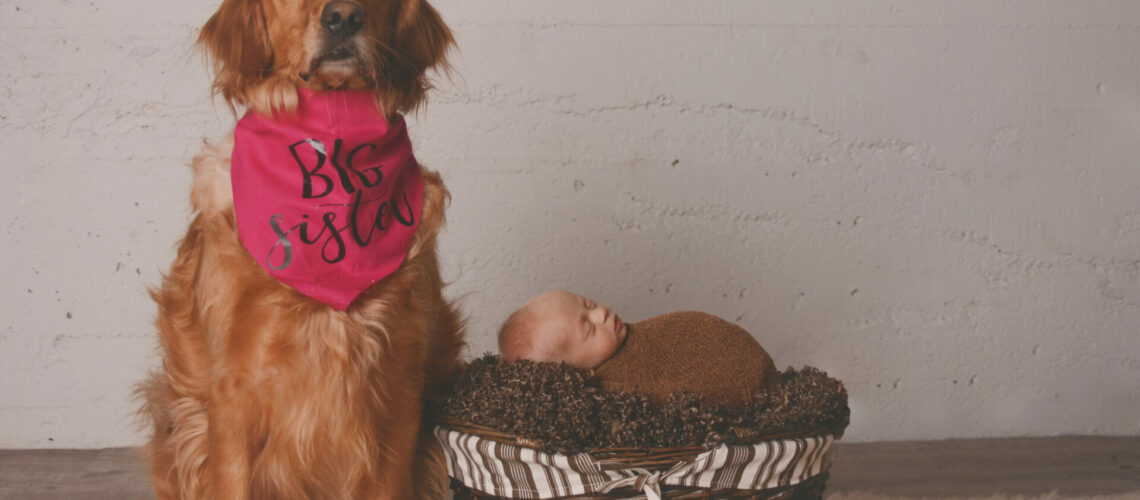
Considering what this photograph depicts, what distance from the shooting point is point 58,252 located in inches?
119

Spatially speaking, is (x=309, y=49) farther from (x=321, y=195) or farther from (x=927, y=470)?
(x=927, y=470)

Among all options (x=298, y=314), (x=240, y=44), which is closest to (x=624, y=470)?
(x=298, y=314)

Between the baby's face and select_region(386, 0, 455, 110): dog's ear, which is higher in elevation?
select_region(386, 0, 455, 110): dog's ear

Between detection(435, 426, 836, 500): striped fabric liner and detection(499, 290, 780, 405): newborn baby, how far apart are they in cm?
22

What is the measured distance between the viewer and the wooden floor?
2.81 m

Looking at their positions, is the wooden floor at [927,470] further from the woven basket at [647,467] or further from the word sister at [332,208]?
the word sister at [332,208]

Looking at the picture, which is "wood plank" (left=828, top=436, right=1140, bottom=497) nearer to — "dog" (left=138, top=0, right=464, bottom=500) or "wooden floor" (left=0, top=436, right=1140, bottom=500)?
"wooden floor" (left=0, top=436, right=1140, bottom=500)

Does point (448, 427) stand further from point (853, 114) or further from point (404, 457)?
point (853, 114)

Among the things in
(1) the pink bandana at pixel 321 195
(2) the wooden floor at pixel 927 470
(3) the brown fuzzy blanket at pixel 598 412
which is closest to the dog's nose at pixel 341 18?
(1) the pink bandana at pixel 321 195

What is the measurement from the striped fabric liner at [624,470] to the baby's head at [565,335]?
0.34 m

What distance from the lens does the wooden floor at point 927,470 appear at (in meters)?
2.81

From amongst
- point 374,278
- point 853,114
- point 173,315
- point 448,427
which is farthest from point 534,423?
point 853,114

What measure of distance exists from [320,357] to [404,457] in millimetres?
290

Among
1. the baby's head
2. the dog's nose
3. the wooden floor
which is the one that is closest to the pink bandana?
the dog's nose
